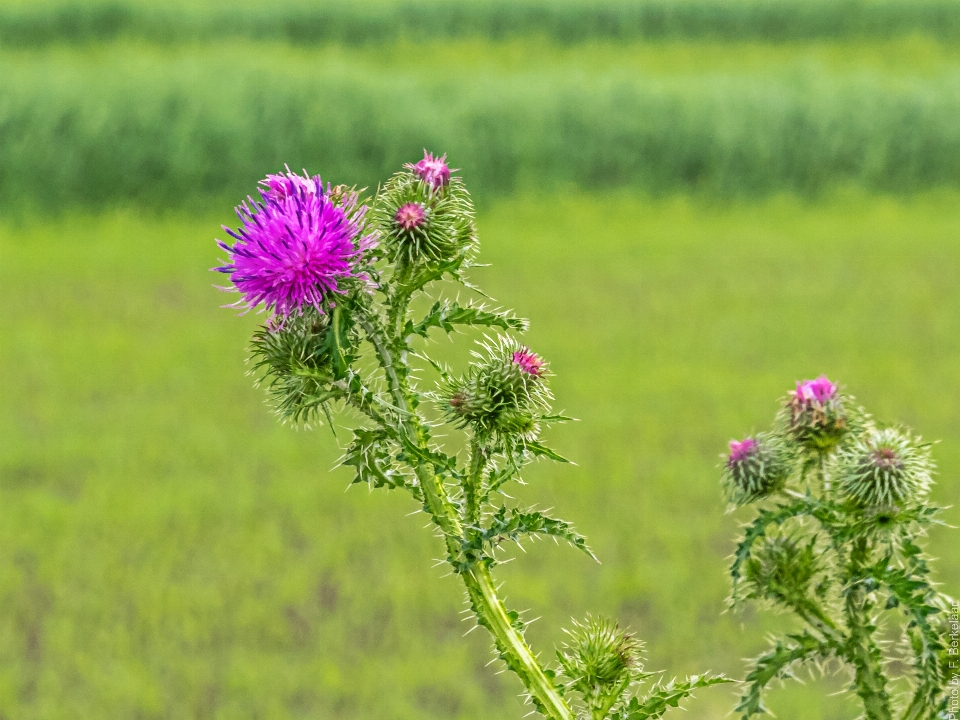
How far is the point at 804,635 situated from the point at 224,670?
13.3 feet

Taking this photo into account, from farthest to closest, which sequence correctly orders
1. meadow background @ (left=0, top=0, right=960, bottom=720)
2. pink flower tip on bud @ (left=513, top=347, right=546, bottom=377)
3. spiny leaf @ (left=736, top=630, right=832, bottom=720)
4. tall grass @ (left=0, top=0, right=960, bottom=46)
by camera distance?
tall grass @ (left=0, top=0, right=960, bottom=46) < meadow background @ (left=0, top=0, right=960, bottom=720) < pink flower tip on bud @ (left=513, top=347, right=546, bottom=377) < spiny leaf @ (left=736, top=630, right=832, bottom=720)

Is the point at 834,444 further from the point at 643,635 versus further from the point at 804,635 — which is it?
the point at 643,635

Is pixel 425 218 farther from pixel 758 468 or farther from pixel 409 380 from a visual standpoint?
pixel 758 468

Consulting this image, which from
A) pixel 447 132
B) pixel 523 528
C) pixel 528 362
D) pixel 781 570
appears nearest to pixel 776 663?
pixel 781 570

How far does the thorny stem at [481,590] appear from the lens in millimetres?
1081

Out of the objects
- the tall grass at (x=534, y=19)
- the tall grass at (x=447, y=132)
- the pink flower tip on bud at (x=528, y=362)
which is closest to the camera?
the pink flower tip on bud at (x=528, y=362)

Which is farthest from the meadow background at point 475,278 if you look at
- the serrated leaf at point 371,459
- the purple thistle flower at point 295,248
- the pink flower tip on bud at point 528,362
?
the purple thistle flower at point 295,248

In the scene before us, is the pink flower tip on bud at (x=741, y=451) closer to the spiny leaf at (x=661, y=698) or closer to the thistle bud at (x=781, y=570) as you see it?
the thistle bud at (x=781, y=570)

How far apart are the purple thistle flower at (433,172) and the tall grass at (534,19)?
53.0 feet

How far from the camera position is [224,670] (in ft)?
15.9

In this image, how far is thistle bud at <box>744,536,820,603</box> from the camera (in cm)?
124

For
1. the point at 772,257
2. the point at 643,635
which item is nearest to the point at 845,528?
the point at 643,635

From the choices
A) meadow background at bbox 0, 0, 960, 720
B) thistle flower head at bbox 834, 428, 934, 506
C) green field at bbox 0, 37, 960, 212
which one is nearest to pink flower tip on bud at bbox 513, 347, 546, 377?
thistle flower head at bbox 834, 428, 934, 506

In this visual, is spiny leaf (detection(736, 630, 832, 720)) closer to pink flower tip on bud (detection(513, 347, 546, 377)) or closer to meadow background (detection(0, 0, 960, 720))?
pink flower tip on bud (detection(513, 347, 546, 377))
